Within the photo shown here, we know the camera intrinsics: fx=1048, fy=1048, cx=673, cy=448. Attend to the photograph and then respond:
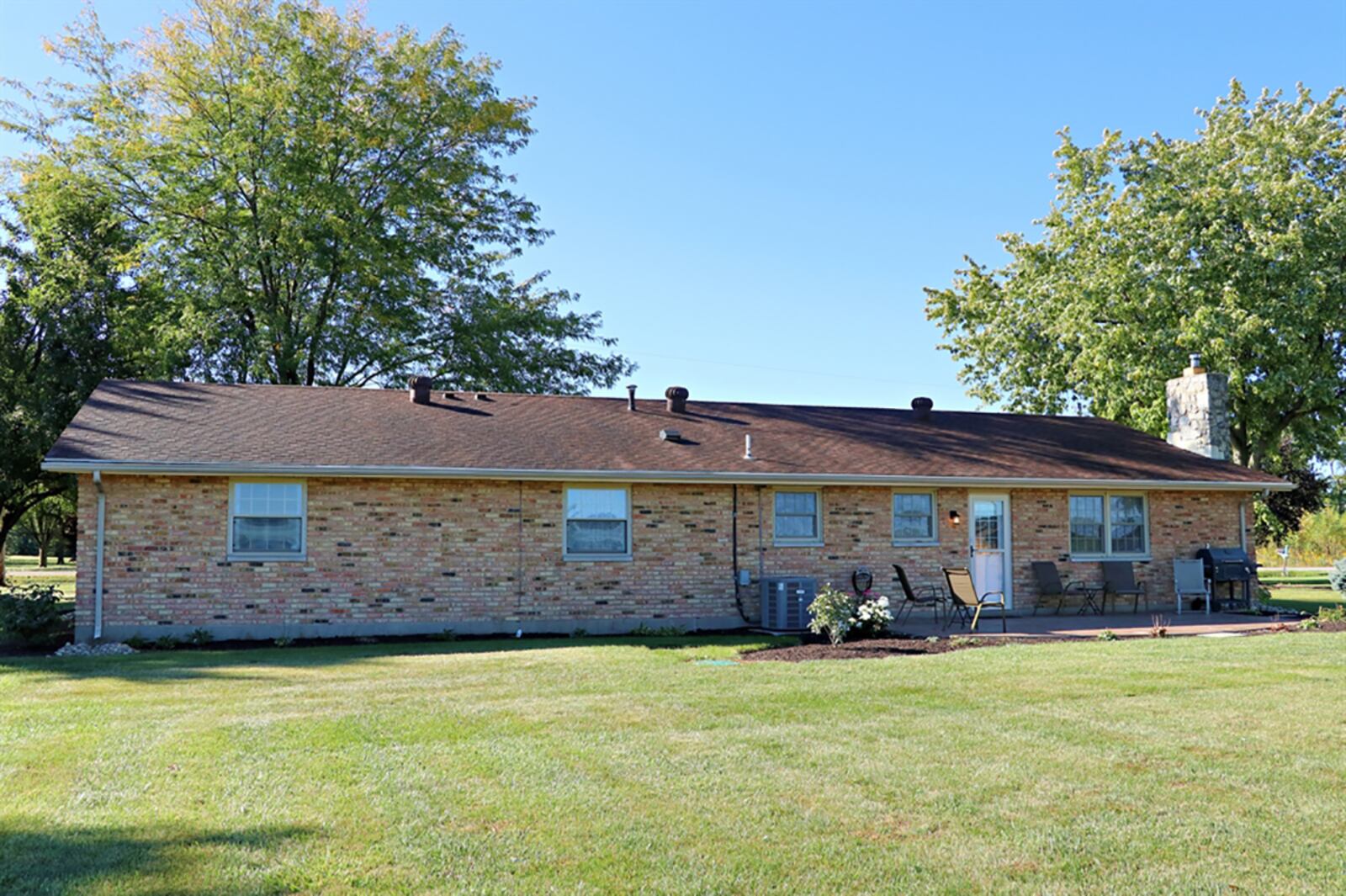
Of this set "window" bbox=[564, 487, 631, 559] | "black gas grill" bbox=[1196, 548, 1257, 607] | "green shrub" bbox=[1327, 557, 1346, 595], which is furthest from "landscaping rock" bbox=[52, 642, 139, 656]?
"green shrub" bbox=[1327, 557, 1346, 595]

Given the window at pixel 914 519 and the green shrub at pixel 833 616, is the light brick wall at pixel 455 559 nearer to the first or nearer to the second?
the window at pixel 914 519

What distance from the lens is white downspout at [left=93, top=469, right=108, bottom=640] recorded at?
13.4 metres

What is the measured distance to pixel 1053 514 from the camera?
17.6 meters

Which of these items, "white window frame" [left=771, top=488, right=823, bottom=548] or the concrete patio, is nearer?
the concrete patio

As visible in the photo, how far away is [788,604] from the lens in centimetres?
1520

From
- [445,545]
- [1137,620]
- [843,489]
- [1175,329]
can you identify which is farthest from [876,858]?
[1175,329]

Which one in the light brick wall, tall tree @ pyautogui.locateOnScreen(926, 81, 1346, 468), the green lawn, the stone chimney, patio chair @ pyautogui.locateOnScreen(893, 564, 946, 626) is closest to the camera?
the light brick wall

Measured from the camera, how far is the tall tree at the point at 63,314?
80.9 ft

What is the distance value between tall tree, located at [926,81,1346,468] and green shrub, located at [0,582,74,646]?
22571 mm

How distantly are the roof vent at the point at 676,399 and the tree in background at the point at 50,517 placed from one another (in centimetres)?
1683

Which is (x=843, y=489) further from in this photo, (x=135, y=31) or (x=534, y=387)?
(x=135, y=31)

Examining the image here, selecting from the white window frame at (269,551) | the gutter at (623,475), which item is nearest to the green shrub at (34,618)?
the gutter at (623,475)

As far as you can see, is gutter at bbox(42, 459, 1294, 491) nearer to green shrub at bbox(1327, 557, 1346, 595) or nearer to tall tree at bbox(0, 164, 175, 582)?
green shrub at bbox(1327, 557, 1346, 595)

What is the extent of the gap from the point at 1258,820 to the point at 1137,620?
12.3 metres
